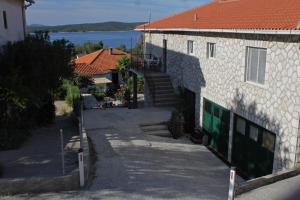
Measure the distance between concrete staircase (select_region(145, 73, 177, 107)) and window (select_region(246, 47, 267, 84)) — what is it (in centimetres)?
862

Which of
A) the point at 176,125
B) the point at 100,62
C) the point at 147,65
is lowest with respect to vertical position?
the point at 176,125

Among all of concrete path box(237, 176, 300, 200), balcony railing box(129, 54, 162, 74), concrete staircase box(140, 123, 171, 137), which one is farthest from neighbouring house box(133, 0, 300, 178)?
balcony railing box(129, 54, 162, 74)

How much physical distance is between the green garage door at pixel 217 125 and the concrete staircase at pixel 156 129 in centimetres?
200

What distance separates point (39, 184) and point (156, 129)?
868cm

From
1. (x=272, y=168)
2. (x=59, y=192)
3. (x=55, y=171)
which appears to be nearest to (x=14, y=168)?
(x=55, y=171)

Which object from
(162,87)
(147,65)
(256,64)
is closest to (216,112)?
(256,64)

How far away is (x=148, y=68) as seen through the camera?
2503 cm

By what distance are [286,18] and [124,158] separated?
7.09 meters

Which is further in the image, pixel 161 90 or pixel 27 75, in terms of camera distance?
pixel 161 90

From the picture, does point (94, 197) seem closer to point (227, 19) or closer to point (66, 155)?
point (66, 155)

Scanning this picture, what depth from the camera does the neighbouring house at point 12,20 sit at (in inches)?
600

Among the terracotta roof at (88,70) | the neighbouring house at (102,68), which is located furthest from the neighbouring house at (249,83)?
the terracotta roof at (88,70)

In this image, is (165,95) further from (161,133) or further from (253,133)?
(253,133)

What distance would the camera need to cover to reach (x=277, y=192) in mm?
8758
